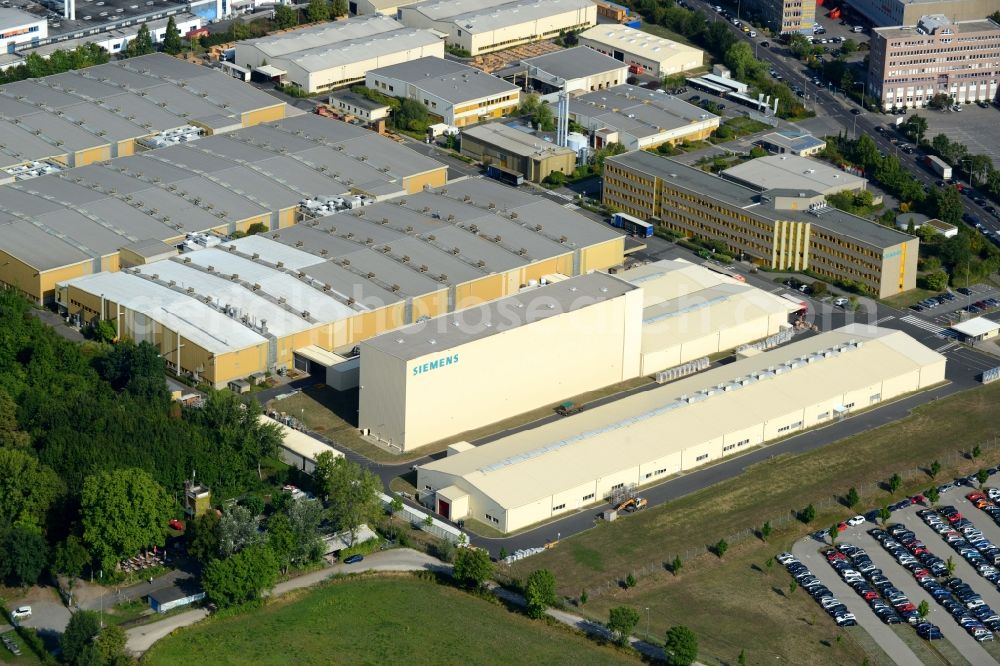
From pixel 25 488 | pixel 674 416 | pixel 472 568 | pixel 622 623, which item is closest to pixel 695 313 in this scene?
pixel 674 416

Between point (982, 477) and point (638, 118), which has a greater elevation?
point (638, 118)

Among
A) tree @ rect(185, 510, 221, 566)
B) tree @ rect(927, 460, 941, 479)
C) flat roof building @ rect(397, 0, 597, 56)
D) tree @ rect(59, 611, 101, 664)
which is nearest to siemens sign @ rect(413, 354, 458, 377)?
tree @ rect(185, 510, 221, 566)

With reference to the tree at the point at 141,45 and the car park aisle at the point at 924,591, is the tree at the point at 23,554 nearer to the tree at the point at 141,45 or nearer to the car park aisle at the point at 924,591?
the car park aisle at the point at 924,591

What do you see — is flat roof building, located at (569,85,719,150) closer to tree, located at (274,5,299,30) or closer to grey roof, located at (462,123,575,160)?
grey roof, located at (462,123,575,160)

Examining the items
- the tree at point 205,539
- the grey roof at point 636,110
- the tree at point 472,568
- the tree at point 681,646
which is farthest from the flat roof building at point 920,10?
the tree at point 205,539

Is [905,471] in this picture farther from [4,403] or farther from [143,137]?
[143,137]

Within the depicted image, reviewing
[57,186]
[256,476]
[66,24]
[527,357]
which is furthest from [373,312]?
[66,24]

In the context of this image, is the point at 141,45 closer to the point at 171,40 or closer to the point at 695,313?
the point at 171,40
